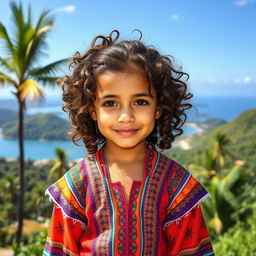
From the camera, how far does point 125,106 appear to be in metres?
1.43

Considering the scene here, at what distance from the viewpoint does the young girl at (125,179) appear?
145cm

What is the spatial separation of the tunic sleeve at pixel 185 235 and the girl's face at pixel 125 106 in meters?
0.43

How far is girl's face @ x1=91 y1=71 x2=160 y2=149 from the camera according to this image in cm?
143

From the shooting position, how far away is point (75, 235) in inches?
59.6

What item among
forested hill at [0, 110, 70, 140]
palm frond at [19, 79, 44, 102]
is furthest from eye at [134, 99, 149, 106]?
forested hill at [0, 110, 70, 140]

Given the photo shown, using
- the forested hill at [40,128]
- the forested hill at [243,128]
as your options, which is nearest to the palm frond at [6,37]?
the forested hill at [243,128]

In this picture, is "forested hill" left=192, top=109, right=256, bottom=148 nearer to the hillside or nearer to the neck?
the hillside

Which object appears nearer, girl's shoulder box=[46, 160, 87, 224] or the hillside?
girl's shoulder box=[46, 160, 87, 224]

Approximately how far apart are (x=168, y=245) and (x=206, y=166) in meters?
19.4

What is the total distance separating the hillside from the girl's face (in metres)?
97.0

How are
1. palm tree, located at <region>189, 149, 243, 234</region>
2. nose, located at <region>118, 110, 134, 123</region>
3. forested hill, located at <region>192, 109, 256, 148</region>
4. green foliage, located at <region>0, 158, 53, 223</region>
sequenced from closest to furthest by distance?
nose, located at <region>118, 110, 134, 123</region>
palm tree, located at <region>189, 149, 243, 234</region>
green foliage, located at <region>0, 158, 53, 223</region>
forested hill, located at <region>192, 109, 256, 148</region>

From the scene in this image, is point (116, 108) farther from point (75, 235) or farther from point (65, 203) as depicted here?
point (75, 235)

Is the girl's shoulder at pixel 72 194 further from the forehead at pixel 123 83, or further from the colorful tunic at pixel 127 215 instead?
the forehead at pixel 123 83

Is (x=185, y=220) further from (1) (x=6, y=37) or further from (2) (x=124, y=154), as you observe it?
(1) (x=6, y=37)
